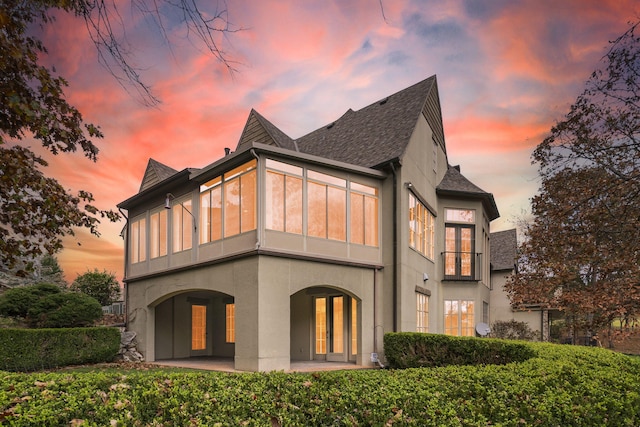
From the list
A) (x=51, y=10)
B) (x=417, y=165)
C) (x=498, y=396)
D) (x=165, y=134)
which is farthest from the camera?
(x=417, y=165)

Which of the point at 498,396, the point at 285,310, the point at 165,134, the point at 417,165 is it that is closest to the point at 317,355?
the point at 285,310

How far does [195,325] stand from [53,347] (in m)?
5.71

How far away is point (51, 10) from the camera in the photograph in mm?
5426

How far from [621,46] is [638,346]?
22.0 m

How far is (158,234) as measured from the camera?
17.6 m

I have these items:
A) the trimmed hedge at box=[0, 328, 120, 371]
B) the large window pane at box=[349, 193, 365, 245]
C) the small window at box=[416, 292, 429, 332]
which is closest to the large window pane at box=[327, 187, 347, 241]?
the large window pane at box=[349, 193, 365, 245]

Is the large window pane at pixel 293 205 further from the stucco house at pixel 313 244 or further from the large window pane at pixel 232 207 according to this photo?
the large window pane at pixel 232 207

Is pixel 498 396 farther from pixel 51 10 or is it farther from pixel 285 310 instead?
pixel 285 310

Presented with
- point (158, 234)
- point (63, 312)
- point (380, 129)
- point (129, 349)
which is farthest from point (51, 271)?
point (380, 129)

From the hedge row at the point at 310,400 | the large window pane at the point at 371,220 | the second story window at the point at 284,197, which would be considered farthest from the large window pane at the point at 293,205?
the hedge row at the point at 310,400

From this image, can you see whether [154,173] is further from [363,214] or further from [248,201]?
[363,214]

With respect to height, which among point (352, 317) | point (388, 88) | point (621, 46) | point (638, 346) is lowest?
point (638, 346)

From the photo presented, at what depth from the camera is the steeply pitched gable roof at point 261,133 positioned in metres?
16.9

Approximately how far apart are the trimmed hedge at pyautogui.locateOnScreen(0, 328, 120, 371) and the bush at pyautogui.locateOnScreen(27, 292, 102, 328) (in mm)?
1245
